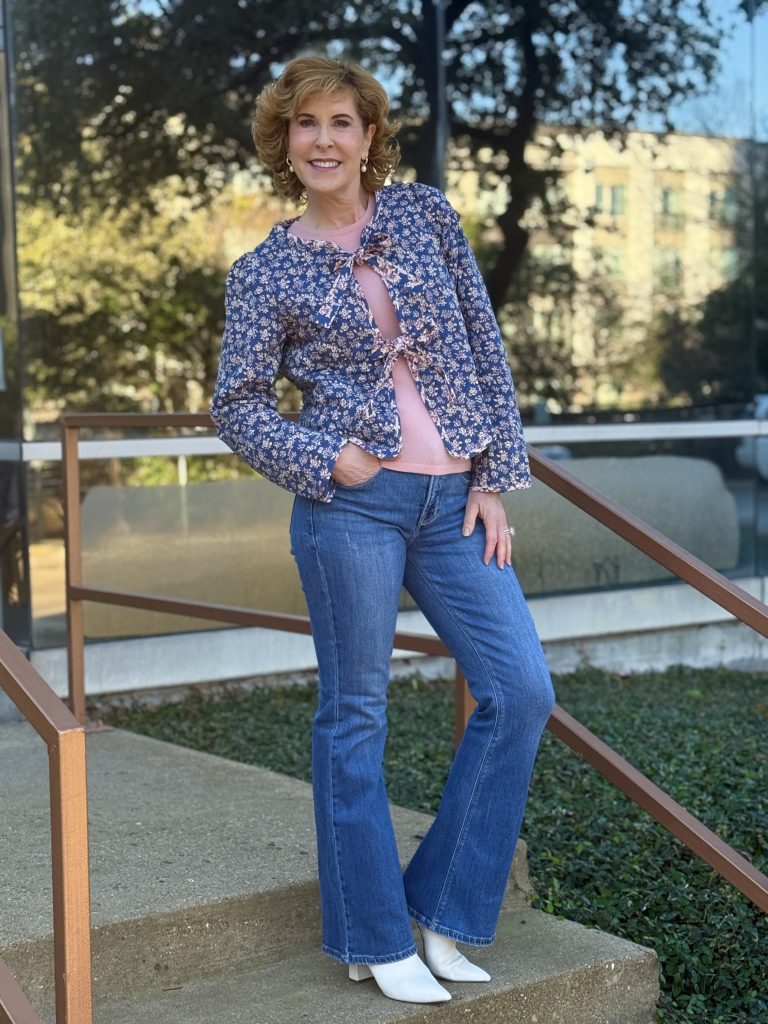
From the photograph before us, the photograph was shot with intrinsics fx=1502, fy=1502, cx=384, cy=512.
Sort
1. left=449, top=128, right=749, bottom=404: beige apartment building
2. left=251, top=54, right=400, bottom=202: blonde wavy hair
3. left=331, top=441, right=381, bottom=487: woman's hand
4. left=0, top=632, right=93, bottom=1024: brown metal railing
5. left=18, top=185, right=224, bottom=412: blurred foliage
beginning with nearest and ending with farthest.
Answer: left=0, top=632, right=93, bottom=1024: brown metal railing, left=331, top=441, right=381, bottom=487: woman's hand, left=251, top=54, right=400, bottom=202: blonde wavy hair, left=18, top=185, right=224, bottom=412: blurred foliage, left=449, top=128, right=749, bottom=404: beige apartment building

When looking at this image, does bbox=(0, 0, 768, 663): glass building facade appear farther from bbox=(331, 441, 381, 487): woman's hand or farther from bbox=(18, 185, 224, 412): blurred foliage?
bbox=(331, 441, 381, 487): woman's hand

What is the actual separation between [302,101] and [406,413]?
62cm

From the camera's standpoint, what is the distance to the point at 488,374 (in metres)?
2.88

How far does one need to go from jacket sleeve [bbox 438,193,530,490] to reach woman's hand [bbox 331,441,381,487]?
23 cm

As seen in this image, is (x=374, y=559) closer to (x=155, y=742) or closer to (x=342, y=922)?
(x=342, y=922)

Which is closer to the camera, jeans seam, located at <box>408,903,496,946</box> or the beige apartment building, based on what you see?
jeans seam, located at <box>408,903,496,946</box>

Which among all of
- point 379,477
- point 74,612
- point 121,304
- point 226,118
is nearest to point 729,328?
point 226,118

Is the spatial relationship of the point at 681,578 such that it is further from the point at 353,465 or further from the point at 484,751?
the point at 353,465

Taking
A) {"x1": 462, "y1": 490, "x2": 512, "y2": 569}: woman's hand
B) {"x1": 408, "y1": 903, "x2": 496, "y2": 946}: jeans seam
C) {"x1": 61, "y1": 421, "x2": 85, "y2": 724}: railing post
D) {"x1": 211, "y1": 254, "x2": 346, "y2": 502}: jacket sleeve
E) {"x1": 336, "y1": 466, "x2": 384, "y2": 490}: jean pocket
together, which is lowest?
{"x1": 408, "y1": 903, "x2": 496, "y2": 946}: jeans seam

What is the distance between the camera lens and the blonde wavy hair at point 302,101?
280cm

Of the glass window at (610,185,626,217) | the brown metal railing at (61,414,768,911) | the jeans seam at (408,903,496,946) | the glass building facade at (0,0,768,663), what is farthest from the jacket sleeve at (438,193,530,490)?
the glass window at (610,185,626,217)

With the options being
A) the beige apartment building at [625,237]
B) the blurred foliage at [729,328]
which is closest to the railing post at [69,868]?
the beige apartment building at [625,237]

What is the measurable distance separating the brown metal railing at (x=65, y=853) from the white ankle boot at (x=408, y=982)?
74 cm

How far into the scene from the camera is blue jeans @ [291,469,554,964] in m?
2.75
